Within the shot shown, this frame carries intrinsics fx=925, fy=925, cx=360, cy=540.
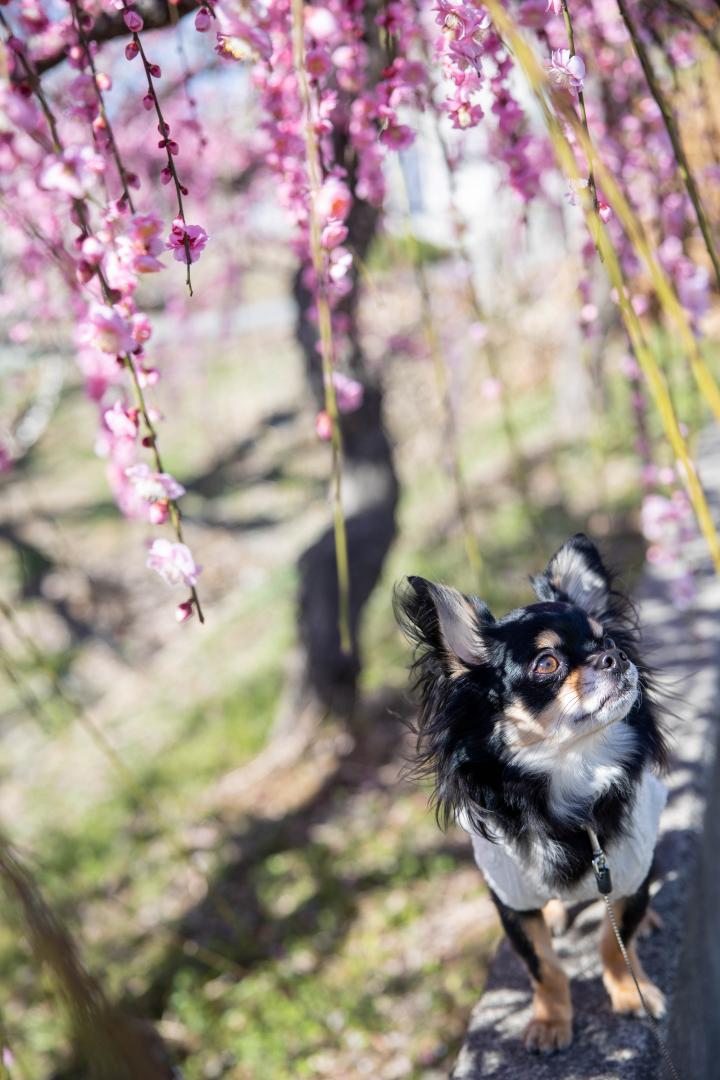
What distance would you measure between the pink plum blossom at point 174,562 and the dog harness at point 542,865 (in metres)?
0.64

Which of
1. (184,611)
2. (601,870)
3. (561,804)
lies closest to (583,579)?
(561,804)

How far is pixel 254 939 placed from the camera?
3.11m

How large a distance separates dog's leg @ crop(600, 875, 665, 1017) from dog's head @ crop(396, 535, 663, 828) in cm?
31

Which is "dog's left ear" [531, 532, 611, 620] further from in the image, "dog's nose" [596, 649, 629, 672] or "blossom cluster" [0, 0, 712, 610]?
"blossom cluster" [0, 0, 712, 610]

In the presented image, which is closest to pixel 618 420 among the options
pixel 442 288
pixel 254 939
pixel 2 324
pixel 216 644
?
pixel 442 288

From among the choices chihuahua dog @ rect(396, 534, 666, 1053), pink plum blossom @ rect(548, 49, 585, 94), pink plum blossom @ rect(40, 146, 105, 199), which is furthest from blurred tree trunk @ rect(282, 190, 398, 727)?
pink plum blossom @ rect(40, 146, 105, 199)

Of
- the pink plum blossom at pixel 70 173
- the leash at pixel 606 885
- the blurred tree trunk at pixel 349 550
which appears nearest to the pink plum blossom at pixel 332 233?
the pink plum blossom at pixel 70 173

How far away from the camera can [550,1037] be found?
5.73ft

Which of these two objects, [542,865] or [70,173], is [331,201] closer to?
[70,173]

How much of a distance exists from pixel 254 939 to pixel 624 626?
1.96 meters

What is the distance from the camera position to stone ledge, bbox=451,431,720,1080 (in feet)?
5.62

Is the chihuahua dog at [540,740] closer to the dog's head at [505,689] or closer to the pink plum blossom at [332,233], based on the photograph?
the dog's head at [505,689]

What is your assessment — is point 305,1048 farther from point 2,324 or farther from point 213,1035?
point 2,324

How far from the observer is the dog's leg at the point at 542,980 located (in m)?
1.71
